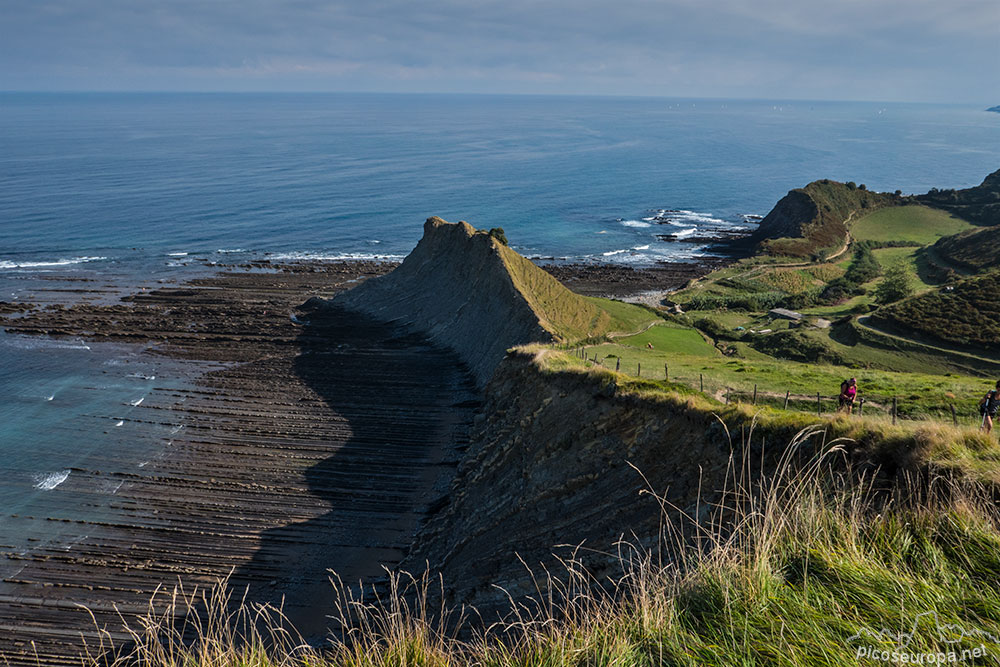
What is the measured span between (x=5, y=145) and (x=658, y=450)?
250 m

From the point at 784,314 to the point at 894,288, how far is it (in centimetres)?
1331

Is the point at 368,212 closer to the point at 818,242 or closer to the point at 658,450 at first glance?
the point at 818,242

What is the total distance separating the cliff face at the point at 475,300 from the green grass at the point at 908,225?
248ft

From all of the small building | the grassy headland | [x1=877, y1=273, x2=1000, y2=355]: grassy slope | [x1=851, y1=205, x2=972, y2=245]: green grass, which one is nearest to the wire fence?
the grassy headland

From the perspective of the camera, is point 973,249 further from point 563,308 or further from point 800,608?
point 800,608

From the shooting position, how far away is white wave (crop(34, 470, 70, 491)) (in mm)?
33656

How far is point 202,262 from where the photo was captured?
83.3 meters

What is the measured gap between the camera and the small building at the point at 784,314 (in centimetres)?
6077

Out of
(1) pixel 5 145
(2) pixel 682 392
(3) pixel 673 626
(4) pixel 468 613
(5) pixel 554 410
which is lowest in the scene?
(4) pixel 468 613

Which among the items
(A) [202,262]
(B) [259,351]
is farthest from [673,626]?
(A) [202,262]

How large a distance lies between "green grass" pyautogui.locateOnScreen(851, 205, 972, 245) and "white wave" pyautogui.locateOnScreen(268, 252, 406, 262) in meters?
78.5

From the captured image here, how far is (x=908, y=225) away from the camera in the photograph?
350 ft

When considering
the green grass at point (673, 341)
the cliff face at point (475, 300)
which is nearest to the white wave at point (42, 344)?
the cliff face at point (475, 300)

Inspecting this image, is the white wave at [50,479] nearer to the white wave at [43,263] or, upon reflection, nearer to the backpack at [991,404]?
the backpack at [991,404]
